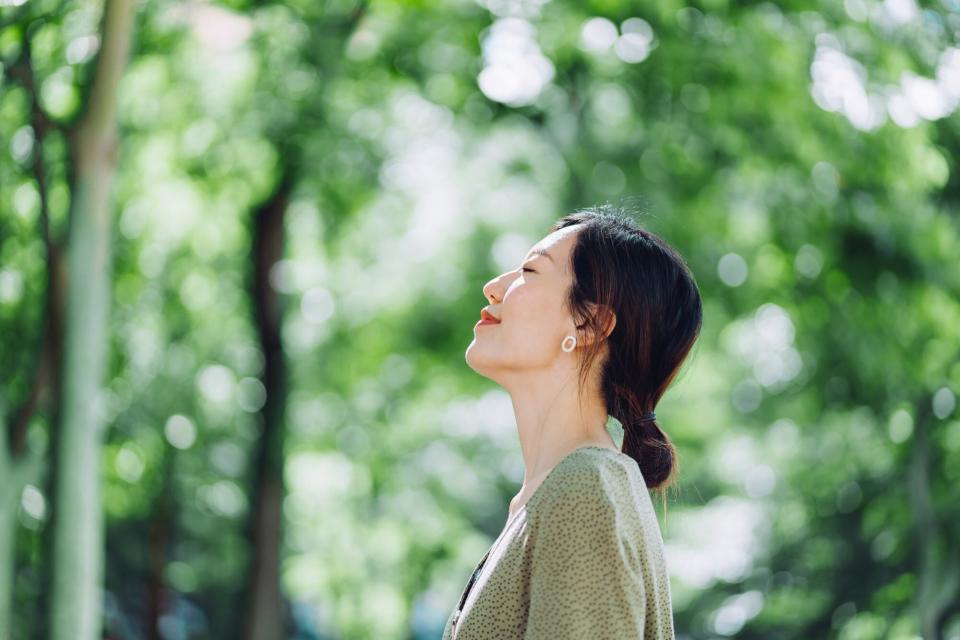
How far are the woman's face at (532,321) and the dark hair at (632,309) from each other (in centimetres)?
2

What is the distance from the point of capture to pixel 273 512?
442 inches

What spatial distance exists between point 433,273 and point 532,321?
32.2 feet

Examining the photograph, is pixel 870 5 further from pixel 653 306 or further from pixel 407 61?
pixel 653 306

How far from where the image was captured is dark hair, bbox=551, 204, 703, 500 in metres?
2.18

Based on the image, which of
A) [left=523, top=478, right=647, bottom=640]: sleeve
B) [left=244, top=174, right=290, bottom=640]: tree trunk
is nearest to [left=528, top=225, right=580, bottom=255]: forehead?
[left=523, top=478, right=647, bottom=640]: sleeve

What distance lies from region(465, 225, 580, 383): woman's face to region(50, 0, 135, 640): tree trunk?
435cm

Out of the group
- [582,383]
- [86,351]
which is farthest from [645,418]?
[86,351]

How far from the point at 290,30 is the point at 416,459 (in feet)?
17.8

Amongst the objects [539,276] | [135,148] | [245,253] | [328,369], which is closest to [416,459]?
[328,369]

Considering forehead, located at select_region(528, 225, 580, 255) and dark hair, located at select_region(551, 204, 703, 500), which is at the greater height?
forehead, located at select_region(528, 225, 580, 255)

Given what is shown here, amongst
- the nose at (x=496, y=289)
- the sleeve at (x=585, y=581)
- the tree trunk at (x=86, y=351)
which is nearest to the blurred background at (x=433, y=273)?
the tree trunk at (x=86, y=351)

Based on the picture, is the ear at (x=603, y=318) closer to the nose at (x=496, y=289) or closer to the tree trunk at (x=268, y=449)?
the nose at (x=496, y=289)

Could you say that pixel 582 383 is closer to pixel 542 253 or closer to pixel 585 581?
pixel 542 253

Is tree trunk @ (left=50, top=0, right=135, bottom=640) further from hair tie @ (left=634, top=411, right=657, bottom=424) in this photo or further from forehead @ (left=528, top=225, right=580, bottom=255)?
hair tie @ (left=634, top=411, right=657, bottom=424)
